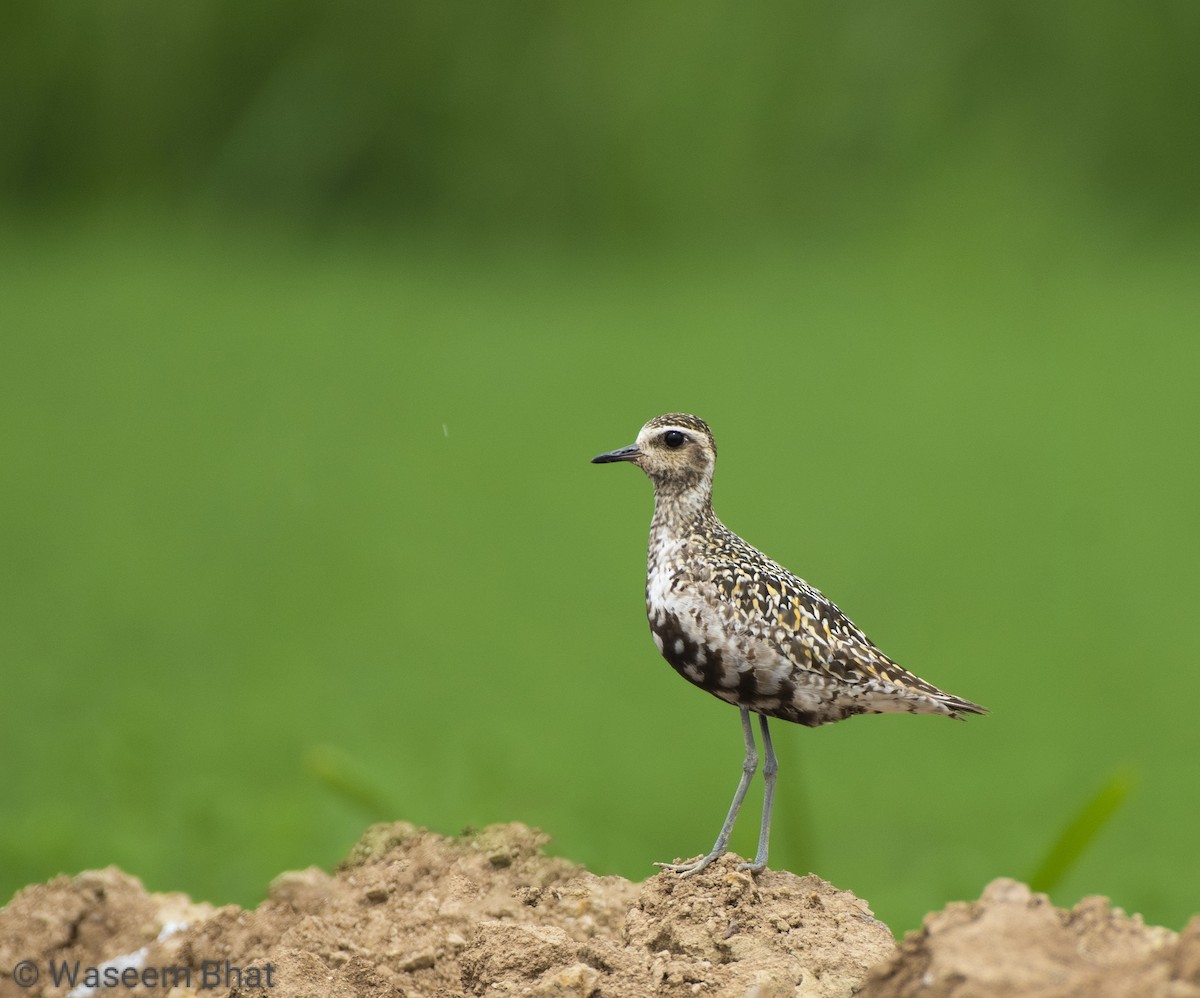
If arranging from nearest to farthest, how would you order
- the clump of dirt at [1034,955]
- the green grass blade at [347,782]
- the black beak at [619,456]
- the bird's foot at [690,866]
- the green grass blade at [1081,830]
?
the clump of dirt at [1034,955]
the black beak at [619,456]
the bird's foot at [690,866]
the green grass blade at [1081,830]
the green grass blade at [347,782]

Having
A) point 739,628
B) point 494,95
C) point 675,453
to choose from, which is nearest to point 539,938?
point 739,628

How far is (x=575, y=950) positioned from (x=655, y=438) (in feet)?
2.46

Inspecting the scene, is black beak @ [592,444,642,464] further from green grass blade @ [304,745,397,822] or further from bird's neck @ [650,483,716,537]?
green grass blade @ [304,745,397,822]

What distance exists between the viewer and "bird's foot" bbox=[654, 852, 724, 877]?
276cm

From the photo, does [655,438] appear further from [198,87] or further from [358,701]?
[198,87]

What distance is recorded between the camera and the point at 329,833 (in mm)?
5199

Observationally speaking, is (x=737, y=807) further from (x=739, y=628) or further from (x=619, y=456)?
(x=619, y=456)

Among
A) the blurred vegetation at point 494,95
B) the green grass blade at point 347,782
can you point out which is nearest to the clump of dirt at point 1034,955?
the green grass blade at point 347,782

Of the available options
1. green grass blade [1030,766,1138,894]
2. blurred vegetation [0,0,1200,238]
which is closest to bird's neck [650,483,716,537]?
green grass blade [1030,766,1138,894]

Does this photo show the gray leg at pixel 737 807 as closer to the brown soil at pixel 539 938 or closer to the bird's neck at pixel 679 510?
the brown soil at pixel 539 938

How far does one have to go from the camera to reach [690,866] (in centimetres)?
281

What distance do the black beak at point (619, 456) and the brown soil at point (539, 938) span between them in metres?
0.65

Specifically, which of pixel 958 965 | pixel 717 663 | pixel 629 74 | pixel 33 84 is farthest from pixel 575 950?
pixel 33 84

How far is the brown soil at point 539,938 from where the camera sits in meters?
2.23
